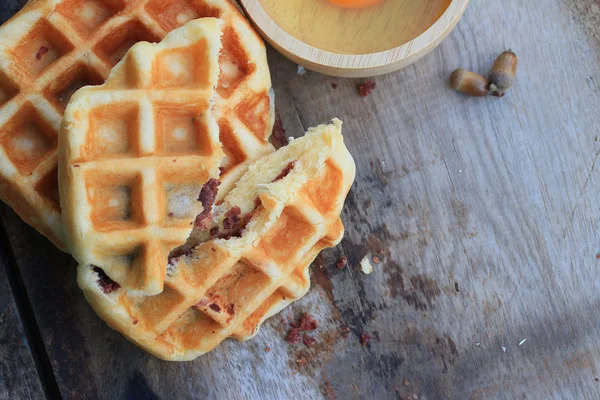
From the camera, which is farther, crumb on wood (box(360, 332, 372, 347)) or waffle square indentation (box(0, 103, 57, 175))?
crumb on wood (box(360, 332, 372, 347))

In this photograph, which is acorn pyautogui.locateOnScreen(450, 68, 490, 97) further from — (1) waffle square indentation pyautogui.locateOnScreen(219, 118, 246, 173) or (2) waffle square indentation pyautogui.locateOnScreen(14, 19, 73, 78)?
(2) waffle square indentation pyautogui.locateOnScreen(14, 19, 73, 78)

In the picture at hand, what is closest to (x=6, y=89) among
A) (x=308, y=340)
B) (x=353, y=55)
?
(x=353, y=55)

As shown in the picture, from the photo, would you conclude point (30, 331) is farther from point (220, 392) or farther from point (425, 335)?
point (425, 335)

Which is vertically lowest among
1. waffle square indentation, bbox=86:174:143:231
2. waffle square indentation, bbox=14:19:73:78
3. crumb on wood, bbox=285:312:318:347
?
crumb on wood, bbox=285:312:318:347

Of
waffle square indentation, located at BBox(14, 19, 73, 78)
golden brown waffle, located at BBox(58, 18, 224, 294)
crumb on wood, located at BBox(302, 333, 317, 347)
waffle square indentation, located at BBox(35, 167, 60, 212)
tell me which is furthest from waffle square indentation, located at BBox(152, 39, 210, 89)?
crumb on wood, located at BBox(302, 333, 317, 347)

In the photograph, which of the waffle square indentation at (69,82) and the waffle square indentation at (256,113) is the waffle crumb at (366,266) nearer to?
the waffle square indentation at (256,113)

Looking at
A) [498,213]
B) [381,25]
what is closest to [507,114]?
[498,213]

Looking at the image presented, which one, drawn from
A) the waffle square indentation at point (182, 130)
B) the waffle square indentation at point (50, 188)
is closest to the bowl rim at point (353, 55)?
the waffle square indentation at point (182, 130)

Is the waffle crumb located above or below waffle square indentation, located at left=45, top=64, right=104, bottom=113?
below
